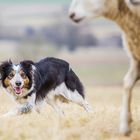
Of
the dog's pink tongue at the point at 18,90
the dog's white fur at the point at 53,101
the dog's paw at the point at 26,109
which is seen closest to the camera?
the dog's paw at the point at 26,109

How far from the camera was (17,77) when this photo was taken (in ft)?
42.8

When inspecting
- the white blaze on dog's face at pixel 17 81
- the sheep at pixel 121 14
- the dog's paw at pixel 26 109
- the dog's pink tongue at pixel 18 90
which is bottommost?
the dog's paw at pixel 26 109

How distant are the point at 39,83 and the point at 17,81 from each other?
2.86ft

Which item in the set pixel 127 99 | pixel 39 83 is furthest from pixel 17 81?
pixel 127 99

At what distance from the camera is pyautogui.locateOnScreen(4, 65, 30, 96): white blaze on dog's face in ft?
42.8

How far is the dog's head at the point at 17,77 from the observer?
13.1 metres

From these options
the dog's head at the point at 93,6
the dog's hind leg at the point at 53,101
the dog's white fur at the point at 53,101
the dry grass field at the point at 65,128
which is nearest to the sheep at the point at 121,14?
the dog's head at the point at 93,6

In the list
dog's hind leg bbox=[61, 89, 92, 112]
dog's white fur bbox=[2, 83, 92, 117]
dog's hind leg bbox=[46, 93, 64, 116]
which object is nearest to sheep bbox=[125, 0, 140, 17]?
dog's white fur bbox=[2, 83, 92, 117]

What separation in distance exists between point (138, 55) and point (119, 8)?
0.71 metres

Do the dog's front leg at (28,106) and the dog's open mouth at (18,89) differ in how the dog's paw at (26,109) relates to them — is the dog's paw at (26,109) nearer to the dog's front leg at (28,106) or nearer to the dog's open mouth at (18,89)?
the dog's front leg at (28,106)

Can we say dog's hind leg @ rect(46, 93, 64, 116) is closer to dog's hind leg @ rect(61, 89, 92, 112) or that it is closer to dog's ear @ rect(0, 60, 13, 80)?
dog's hind leg @ rect(61, 89, 92, 112)

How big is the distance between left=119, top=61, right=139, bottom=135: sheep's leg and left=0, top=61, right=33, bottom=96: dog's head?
414 centimetres

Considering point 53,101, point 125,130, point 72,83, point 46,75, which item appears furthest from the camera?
point 72,83

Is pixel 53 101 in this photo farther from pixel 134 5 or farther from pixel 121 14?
pixel 134 5
